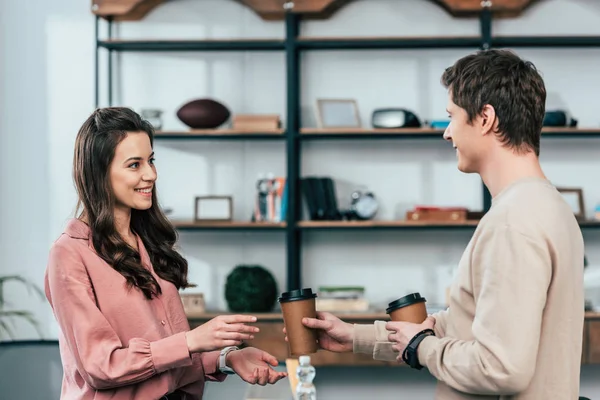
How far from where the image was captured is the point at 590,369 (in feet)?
14.9

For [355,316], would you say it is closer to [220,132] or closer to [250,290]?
[250,290]

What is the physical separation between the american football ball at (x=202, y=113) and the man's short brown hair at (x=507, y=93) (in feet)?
9.20

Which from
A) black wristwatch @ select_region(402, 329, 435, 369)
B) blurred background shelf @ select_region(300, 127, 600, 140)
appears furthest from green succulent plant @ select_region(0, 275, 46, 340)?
black wristwatch @ select_region(402, 329, 435, 369)

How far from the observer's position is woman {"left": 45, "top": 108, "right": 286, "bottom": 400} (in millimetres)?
1713

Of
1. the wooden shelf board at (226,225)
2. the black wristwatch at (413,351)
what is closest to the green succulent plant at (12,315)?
the wooden shelf board at (226,225)

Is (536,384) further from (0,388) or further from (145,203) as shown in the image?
(0,388)

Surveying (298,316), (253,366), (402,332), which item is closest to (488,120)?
(402,332)

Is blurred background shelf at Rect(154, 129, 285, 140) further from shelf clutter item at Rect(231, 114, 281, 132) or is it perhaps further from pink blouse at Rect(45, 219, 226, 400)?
pink blouse at Rect(45, 219, 226, 400)

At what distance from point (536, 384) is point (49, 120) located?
367 centimetres

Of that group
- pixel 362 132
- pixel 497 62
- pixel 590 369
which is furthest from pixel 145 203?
pixel 590 369

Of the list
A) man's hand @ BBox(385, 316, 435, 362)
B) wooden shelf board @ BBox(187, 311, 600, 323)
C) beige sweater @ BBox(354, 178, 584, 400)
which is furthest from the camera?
wooden shelf board @ BBox(187, 311, 600, 323)

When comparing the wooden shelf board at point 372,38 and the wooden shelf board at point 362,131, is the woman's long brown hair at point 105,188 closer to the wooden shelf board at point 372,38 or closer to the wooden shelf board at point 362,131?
the wooden shelf board at point 362,131

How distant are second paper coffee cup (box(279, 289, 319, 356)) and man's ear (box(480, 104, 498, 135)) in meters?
0.55

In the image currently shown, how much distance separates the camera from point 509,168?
157 cm
